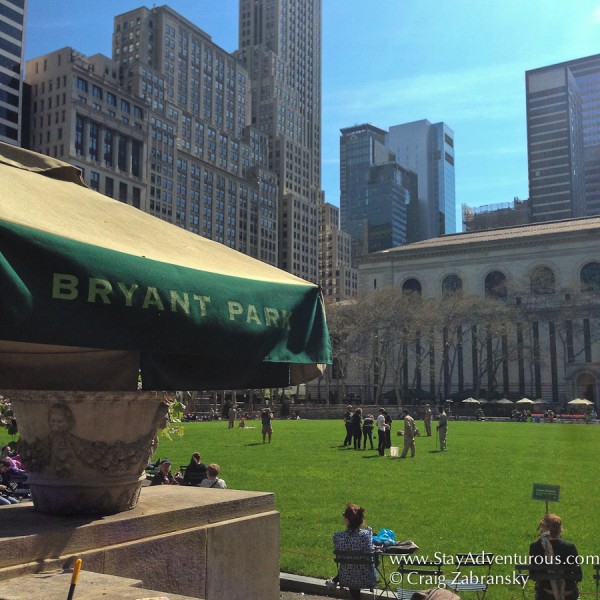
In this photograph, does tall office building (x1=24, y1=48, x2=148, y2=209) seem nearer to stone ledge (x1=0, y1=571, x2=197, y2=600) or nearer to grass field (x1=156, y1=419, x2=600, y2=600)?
grass field (x1=156, y1=419, x2=600, y2=600)

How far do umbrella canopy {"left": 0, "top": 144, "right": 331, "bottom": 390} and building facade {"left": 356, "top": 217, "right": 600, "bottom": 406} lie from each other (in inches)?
2876

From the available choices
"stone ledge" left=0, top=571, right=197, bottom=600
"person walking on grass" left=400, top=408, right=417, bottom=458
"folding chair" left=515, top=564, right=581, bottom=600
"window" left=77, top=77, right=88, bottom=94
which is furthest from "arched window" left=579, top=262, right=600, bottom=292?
"stone ledge" left=0, top=571, right=197, bottom=600

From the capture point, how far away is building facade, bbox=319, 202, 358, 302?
170500mm

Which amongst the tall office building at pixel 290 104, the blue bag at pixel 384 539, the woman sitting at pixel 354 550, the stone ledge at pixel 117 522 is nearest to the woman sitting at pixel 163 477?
the blue bag at pixel 384 539

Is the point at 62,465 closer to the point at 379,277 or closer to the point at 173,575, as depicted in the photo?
the point at 173,575

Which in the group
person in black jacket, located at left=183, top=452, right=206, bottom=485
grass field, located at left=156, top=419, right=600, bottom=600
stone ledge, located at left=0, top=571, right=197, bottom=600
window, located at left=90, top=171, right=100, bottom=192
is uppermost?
window, located at left=90, top=171, right=100, bottom=192

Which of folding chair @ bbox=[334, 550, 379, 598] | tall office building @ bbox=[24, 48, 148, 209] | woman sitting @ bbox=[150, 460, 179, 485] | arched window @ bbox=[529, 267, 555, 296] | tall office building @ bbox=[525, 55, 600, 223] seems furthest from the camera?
tall office building @ bbox=[525, 55, 600, 223]

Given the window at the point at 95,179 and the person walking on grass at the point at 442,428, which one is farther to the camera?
the window at the point at 95,179

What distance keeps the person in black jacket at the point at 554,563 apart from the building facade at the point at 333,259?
529 feet

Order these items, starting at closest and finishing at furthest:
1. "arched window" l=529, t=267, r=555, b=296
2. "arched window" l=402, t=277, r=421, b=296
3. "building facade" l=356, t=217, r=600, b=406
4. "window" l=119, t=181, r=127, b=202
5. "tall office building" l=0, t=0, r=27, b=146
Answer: "building facade" l=356, t=217, r=600, b=406 < "arched window" l=529, t=267, r=555, b=296 < "tall office building" l=0, t=0, r=27, b=146 < "arched window" l=402, t=277, r=421, b=296 < "window" l=119, t=181, r=127, b=202

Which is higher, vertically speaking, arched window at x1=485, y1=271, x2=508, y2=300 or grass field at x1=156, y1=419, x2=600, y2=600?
arched window at x1=485, y1=271, x2=508, y2=300

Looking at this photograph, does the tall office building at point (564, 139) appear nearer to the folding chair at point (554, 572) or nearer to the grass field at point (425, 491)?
the grass field at point (425, 491)

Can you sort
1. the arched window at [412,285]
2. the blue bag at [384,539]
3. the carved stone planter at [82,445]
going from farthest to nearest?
the arched window at [412,285], the blue bag at [384,539], the carved stone planter at [82,445]

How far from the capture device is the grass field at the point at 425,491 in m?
10.1
